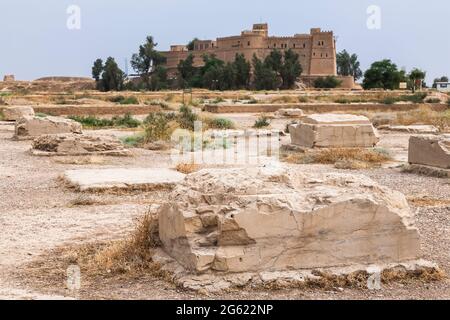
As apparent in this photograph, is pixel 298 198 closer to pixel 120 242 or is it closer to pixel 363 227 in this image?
pixel 363 227

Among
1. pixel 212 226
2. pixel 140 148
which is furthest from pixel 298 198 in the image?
pixel 140 148

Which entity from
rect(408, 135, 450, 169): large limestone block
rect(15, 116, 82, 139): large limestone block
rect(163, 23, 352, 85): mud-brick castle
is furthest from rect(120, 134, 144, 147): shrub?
rect(163, 23, 352, 85): mud-brick castle

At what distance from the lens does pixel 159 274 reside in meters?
5.29

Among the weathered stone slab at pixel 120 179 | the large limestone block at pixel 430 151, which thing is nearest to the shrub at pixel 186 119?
the large limestone block at pixel 430 151

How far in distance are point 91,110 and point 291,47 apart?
218ft

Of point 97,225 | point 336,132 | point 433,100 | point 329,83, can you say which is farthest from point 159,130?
point 329,83

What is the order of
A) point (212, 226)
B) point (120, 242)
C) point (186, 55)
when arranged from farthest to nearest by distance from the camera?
point (186, 55), point (120, 242), point (212, 226)

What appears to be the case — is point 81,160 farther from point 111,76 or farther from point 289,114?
point 111,76

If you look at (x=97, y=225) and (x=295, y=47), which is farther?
(x=295, y=47)

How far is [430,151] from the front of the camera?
1185cm

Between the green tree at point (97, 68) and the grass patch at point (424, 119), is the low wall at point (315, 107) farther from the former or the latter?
the green tree at point (97, 68)

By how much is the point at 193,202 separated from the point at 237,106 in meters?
25.9

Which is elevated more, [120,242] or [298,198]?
[298,198]

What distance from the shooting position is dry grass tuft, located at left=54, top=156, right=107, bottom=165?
42.6 ft
